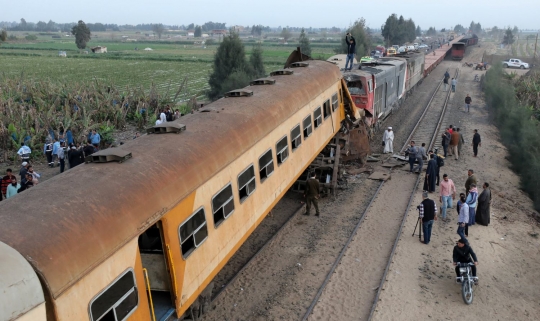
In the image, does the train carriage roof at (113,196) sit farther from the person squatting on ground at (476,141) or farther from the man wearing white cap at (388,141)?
the person squatting on ground at (476,141)

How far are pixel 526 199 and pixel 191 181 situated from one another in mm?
14138

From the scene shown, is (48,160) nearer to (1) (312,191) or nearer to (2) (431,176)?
(1) (312,191)

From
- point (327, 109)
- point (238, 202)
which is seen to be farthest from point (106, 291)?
point (327, 109)

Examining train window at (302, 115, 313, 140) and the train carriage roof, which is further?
train window at (302, 115, 313, 140)

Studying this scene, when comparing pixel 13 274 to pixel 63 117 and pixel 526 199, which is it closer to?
pixel 526 199

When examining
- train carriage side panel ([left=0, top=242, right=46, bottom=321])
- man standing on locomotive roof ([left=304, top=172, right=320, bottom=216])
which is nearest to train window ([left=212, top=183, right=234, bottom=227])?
train carriage side panel ([left=0, top=242, right=46, bottom=321])

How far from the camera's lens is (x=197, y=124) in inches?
357

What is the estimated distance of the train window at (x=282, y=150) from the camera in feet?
36.2

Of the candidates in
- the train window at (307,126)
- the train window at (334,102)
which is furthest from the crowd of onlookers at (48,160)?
the train window at (334,102)

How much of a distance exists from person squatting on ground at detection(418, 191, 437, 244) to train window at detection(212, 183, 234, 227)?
553cm

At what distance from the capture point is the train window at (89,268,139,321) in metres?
5.23

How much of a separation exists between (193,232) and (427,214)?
22.5 ft

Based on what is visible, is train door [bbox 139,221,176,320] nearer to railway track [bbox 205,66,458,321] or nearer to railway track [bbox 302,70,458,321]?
railway track [bbox 205,66,458,321]

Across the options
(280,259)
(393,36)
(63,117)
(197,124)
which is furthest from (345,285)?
(393,36)
